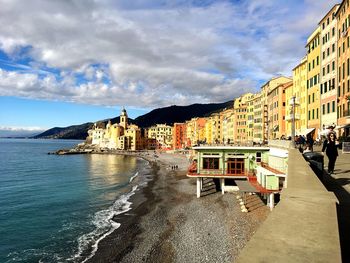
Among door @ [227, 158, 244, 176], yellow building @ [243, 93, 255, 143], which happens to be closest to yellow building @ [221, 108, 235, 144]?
yellow building @ [243, 93, 255, 143]

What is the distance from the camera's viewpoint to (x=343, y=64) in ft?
132

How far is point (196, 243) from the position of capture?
2530 cm

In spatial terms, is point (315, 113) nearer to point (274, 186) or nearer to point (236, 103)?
point (274, 186)

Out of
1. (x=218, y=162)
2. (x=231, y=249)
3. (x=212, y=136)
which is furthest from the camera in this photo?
(x=212, y=136)

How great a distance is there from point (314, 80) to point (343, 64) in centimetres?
1362

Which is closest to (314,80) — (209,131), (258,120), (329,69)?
(329,69)

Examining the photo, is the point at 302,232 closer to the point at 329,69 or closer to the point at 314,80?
the point at 329,69

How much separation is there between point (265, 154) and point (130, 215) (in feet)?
61.5

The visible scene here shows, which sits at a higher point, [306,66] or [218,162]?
[306,66]

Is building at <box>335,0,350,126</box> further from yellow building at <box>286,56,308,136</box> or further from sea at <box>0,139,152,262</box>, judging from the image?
sea at <box>0,139,152,262</box>

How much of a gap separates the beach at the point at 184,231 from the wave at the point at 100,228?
2.30 ft

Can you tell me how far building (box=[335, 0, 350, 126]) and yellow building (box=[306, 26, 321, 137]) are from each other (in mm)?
8604

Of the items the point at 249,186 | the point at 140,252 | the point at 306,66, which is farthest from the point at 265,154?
the point at 306,66

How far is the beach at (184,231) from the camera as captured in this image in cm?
2362
